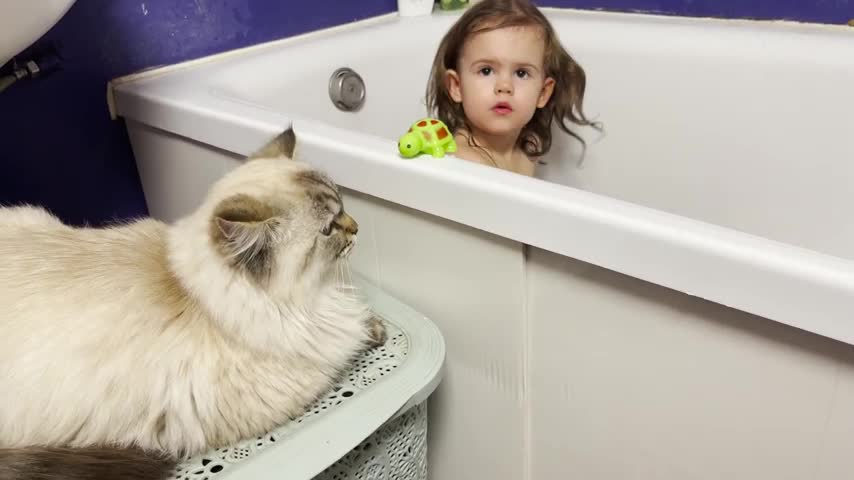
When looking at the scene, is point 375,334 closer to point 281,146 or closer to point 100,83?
point 281,146

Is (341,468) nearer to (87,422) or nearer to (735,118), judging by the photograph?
(87,422)

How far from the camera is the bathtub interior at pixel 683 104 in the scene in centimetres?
117

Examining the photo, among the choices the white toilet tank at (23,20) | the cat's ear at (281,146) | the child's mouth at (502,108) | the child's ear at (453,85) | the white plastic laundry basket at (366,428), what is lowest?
the white plastic laundry basket at (366,428)

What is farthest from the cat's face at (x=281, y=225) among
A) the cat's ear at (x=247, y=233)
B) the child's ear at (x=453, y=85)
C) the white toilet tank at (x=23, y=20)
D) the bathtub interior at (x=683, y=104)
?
the child's ear at (x=453, y=85)

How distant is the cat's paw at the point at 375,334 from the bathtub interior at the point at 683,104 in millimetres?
491

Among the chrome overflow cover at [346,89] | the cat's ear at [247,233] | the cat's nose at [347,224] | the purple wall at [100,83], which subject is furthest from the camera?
the chrome overflow cover at [346,89]

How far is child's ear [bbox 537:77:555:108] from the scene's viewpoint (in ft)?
4.13

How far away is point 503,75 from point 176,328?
29.6 inches

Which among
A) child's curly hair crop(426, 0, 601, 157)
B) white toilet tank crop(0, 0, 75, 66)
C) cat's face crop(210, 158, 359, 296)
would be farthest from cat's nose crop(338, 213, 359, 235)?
child's curly hair crop(426, 0, 601, 157)

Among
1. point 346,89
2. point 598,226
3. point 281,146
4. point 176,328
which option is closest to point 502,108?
point 346,89

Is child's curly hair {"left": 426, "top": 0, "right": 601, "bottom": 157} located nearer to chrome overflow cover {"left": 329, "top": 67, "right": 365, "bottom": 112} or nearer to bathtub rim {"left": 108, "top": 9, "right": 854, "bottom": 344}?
chrome overflow cover {"left": 329, "top": 67, "right": 365, "bottom": 112}

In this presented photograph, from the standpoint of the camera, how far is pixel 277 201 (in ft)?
2.34

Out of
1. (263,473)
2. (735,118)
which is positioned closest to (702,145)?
(735,118)

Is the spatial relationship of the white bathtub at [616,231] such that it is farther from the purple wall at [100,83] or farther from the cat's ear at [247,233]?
the cat's ear at [247,233]
